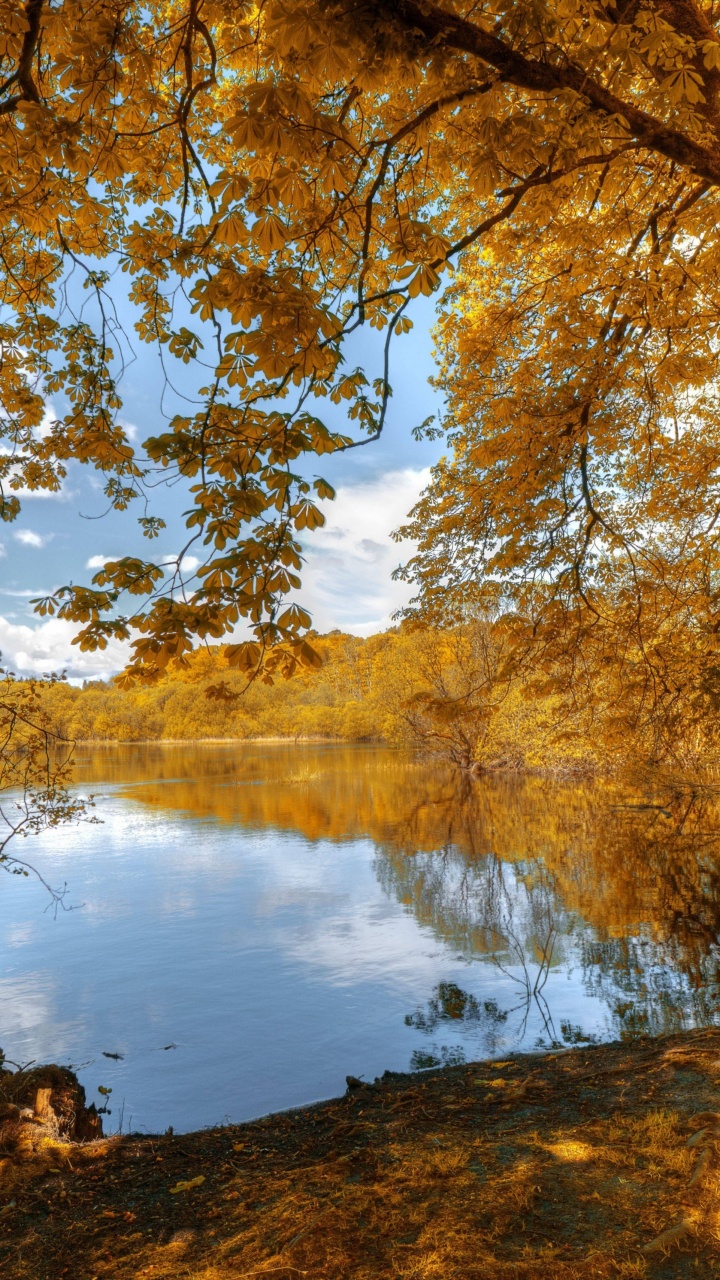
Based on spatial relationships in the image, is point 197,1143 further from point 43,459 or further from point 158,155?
point 158,155

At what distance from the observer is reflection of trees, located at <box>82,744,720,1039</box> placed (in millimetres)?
6883

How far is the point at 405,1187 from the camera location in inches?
111

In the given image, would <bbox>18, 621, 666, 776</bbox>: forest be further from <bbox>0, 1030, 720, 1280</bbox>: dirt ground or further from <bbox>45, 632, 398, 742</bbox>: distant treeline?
<bbox>0, 1030, 720, 1280</bbox>: dirt ground

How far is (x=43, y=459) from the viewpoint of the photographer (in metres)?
5.11

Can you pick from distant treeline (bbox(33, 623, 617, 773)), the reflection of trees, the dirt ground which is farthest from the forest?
the dirt ground

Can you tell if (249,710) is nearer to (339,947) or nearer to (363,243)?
(339,947)

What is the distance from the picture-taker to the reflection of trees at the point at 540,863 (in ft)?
22.6

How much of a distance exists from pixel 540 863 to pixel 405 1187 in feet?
31.0

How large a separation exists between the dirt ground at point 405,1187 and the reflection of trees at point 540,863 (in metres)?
2.14

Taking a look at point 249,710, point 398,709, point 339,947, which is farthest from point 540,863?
point 249,710

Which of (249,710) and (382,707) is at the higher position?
(249,710)

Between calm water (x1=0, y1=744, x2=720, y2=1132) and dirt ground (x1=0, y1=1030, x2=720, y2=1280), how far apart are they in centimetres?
106

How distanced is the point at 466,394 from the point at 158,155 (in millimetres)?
2967

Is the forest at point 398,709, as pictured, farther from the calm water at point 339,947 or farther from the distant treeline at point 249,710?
the calm water at point 339,947
